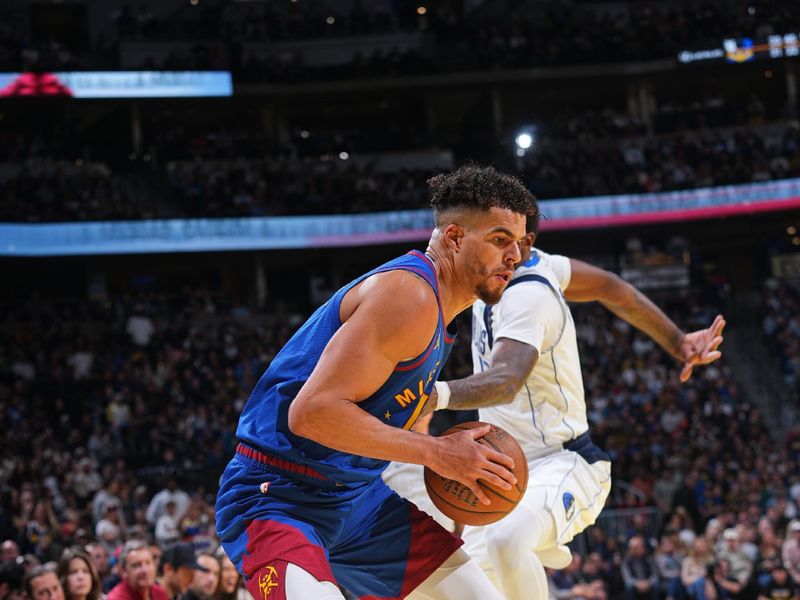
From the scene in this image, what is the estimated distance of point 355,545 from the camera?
4484 millimetres

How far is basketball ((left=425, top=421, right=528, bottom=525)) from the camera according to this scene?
4.15 m

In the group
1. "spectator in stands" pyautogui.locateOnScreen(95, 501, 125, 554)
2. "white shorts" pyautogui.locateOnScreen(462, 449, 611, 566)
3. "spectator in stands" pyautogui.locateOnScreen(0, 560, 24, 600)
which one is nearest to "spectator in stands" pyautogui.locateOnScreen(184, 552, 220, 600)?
"spectator in stands" pyautogui.locateOnScreen(0, 560, 24, 600)

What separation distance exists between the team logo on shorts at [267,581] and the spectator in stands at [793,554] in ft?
35.0

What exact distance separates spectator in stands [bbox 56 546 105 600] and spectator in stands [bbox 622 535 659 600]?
8762 mm

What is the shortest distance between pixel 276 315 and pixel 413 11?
13.0 meters

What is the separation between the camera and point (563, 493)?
557 centimetres

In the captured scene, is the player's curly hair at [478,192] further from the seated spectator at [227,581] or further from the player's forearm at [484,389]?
the seated spectator at [227,581]

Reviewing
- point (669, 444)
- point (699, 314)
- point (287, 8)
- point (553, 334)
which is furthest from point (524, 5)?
point (553, 334)

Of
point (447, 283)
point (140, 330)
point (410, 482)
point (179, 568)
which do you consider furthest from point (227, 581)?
point (140, 330)

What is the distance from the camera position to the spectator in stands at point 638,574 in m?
13.9

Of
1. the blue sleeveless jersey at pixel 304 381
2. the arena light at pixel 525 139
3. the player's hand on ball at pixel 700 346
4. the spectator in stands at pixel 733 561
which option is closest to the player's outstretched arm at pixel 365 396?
the blue sleeveless jersey at pixel 304 381

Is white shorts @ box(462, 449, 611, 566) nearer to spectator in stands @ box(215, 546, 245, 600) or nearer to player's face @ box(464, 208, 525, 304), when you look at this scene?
player's face @ box(464, 208, 525, 304)

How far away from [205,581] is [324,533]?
4.03 meters

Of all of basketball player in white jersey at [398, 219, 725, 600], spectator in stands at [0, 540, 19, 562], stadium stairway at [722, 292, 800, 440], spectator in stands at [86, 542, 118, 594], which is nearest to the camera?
basketball player in white jersey at [398, 219, 725, 600]
